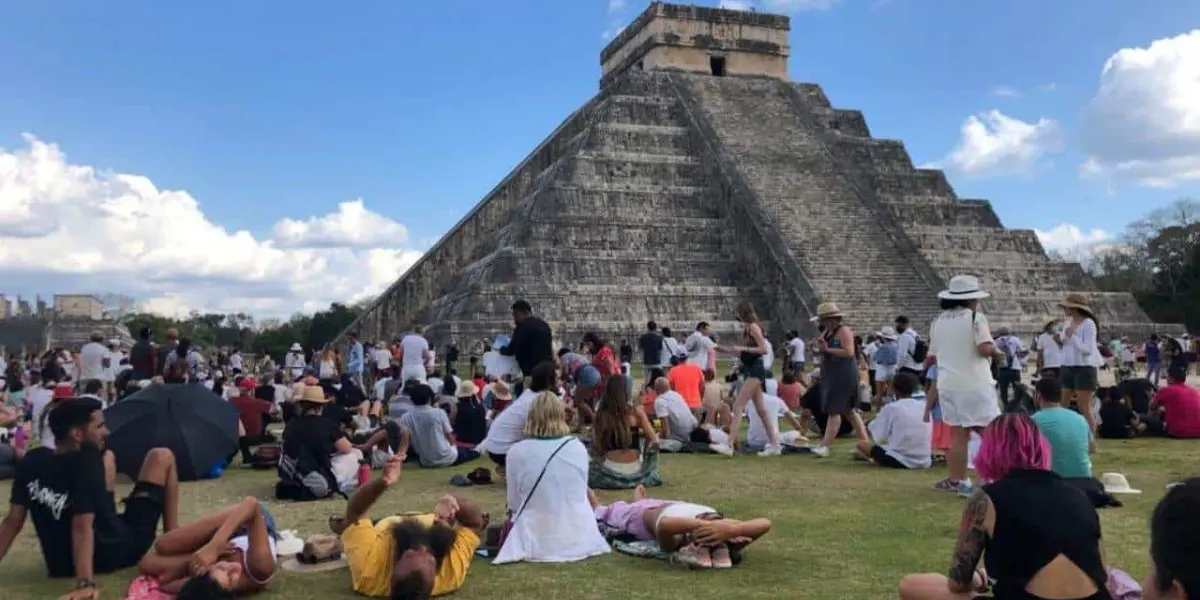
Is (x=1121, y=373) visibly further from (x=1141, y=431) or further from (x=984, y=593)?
(x=984, y=593)

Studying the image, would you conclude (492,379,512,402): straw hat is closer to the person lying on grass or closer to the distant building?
the person lying on grass

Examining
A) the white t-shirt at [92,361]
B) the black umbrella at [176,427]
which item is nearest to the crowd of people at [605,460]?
the black umbrella at [176,427]

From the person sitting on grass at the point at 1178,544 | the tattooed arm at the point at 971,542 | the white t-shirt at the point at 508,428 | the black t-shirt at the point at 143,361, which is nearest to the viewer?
the person sitting on grass at the point at 1178,544

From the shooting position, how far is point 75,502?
4.82 meters

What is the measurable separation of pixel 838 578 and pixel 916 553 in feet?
2.49

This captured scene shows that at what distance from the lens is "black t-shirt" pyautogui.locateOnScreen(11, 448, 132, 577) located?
481 cm

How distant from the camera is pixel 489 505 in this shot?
24.4ft

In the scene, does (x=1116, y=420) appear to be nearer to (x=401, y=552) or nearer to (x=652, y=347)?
(x=652, y=347)

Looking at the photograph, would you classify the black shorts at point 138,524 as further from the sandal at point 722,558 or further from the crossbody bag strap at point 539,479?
the sandal at point 722,558

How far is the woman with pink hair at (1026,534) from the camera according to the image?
3371 mm

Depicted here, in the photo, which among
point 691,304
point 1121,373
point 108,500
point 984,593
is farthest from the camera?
point 691,304

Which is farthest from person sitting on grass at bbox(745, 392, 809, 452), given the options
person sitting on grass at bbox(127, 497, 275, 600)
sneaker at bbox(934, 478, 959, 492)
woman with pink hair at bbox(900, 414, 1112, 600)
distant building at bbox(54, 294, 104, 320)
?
distant building at bbox(54, 294, 104, 320)

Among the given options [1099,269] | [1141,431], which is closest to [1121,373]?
[1141,431]

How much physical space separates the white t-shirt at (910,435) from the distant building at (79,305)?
52.1 metres
